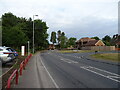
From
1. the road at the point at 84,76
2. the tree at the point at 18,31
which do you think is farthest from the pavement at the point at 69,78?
the tree at the point at 18,31

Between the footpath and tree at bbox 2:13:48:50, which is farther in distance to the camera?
tree at bbox 2:13:48:50

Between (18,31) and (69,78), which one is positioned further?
(18,31)

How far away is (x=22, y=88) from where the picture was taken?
7.40m

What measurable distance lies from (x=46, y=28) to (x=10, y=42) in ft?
138

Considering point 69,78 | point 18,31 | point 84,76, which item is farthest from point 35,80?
point 18,31

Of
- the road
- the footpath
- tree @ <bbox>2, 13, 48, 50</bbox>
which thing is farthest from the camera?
tree @ <bbox>2, 13, 48, 50</bbox>

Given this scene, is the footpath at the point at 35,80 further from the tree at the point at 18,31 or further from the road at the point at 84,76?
the tree at the point at 18,31

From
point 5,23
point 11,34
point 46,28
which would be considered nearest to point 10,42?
point 11,34

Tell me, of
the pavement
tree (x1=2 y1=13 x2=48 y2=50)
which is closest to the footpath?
the pavement

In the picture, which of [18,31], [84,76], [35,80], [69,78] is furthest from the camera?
[18,31]

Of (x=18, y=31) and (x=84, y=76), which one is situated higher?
(x=18, y=31)

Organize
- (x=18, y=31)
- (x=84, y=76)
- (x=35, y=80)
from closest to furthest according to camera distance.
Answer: (x=35, y=80), (x=84, y=76), (x=18, y=31)

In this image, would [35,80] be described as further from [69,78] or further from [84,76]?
[84,76]

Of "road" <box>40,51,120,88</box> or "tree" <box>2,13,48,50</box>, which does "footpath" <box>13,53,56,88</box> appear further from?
"tree" <box>2,13,48,50</box>
